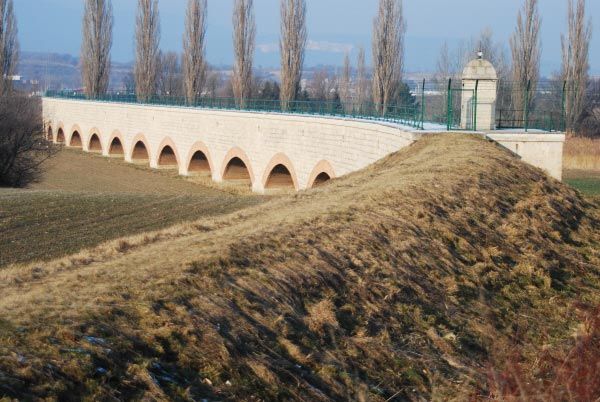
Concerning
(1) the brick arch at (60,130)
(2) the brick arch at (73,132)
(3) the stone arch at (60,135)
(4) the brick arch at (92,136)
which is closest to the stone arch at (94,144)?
(4) the brick arch at (92,136)

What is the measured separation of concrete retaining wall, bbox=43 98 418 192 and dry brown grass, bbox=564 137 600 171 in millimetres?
12192

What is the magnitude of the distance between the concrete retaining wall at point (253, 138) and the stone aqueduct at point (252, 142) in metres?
0.02

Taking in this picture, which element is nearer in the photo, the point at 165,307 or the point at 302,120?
the point at 165,307

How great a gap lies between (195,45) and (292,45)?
329 inches

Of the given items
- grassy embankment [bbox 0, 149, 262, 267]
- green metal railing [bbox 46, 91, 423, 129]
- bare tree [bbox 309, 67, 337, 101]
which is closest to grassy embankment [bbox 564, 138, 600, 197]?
green metal railing [bbox 46, 91, 423, 129]

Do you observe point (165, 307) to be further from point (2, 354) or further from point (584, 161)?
point (584, 161)

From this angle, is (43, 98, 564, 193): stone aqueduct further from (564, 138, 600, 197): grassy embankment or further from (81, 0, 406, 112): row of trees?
(564, 138, 600, 197): grassy embankment

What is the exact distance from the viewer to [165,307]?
716cm

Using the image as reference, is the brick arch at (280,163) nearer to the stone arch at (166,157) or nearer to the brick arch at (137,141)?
the stone arch at (166,157)

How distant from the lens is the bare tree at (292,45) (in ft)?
116

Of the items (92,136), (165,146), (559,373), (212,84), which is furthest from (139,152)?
(559,373)

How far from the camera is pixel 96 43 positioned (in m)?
50.4

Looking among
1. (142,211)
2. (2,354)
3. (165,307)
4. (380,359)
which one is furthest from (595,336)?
(142,211)

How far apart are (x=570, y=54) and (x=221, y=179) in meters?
20.7
